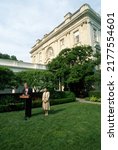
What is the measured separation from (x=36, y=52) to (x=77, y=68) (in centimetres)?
2746

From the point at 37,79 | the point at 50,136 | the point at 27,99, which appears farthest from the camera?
the point at 37,79

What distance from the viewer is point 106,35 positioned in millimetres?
1695

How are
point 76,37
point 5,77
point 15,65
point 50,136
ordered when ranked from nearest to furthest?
1. point 50,136
2. point 5,77
3. point 15,65
4. point 76,37

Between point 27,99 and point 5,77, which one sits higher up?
point 5,77

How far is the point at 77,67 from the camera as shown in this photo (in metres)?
27.0

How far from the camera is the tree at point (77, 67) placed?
1059 inches

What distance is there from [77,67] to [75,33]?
1175 cm

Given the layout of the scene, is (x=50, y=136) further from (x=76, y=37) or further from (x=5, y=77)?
(x=76, y=37)

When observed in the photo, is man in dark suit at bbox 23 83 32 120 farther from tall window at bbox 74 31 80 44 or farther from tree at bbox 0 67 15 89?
tall window at bbox 74 31 80 44

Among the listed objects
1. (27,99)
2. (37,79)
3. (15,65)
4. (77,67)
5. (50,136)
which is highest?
(15,65)

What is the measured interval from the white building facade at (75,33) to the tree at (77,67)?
5425 millimetres

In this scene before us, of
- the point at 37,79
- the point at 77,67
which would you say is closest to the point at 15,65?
the point at 77,67

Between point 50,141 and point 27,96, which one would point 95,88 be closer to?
point 27,96

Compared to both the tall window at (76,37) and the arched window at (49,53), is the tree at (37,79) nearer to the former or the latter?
the tall window at (76,37)
